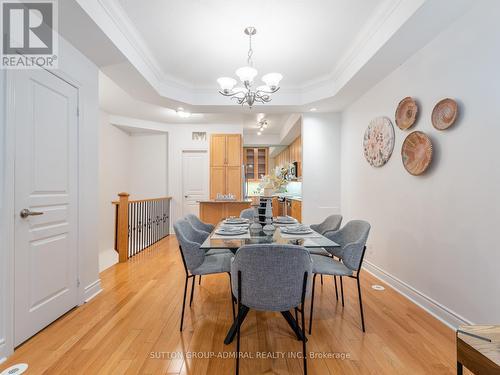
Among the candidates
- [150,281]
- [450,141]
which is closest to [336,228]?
[450,141]

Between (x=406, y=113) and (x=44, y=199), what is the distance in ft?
12.2

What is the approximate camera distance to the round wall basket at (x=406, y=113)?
2555 mm

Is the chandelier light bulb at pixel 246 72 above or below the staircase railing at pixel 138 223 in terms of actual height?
above

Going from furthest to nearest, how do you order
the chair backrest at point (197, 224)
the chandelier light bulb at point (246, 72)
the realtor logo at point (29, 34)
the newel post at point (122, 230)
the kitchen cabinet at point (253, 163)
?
the kitchen cabinet at point (253, 163) < the newel post at point (122, 230) < the chair backrest at point (197, 224) < the chandelier light bulb at point (246, 72) < the realtor logo at point (29, 34)

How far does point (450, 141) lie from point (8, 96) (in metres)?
3.60

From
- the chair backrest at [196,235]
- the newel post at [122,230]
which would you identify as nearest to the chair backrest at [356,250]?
the chair backrest at [196,235]

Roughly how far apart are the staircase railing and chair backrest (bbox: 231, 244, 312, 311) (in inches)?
128

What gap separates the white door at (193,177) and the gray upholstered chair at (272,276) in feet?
16.4

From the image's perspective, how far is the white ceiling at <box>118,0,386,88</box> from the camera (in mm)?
2268

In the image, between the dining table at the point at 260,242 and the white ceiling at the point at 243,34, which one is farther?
the white ceiling at the point at 243,34

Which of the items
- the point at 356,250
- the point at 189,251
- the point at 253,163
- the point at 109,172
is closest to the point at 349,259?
the point at 356,250

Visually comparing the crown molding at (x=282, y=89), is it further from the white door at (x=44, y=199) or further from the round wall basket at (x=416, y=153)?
the round wall basket at (x=416, y=153)

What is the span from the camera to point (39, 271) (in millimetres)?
1997

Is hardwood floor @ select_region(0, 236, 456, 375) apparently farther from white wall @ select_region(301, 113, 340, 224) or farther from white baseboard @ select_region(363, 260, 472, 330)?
white wall @ select_region(301, 113, 340, 224)
